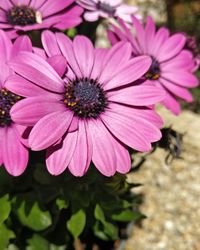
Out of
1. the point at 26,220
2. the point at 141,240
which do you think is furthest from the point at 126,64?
the point at 141,240

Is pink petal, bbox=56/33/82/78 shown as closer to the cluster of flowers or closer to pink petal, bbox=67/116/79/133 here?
the cluster of flowers

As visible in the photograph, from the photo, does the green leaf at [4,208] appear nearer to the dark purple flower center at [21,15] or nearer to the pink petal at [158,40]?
the dark purple flower center at [21,15]

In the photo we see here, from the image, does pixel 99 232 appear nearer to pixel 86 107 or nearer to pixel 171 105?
pixel 171 105

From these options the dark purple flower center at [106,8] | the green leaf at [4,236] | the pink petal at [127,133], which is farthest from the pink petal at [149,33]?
the green leaf at [4,236]

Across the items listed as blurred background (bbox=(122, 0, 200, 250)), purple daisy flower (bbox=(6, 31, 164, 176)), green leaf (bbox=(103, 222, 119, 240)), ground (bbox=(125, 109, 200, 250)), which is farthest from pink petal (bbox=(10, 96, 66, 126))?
ground (bbox=(125, 109, 200, 250))

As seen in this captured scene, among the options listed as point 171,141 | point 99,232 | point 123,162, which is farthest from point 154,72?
point 99,232

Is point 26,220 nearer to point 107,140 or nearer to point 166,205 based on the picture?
point 107,140
